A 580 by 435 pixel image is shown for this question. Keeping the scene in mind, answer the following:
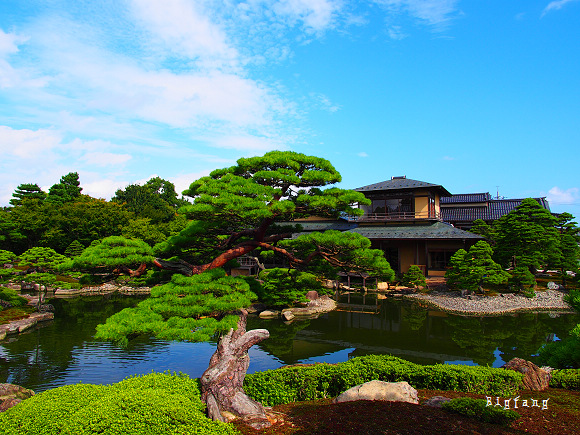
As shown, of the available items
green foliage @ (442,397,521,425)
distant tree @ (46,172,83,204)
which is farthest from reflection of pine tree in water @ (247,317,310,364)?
distant tree @ (46,172,83,204)

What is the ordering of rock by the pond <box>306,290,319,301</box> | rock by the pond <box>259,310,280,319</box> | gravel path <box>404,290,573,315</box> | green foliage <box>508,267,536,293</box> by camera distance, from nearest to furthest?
rock by the pond <box>259,310,280,319</box>, gravel path <box>404,290,573,315</box>, green foliage <box>508,267,536,293</box>, rock by the pond <box>306,290,319,301</box>

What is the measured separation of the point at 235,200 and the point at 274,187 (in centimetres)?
143

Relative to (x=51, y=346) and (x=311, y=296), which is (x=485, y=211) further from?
(x=51, y=346)

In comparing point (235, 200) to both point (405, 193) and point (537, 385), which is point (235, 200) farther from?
point (405, 193)

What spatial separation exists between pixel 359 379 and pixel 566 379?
359cm

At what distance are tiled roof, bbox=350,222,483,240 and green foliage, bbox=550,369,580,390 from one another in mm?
16813

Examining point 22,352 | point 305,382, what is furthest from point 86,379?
point 305,382

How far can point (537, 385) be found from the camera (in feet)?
20.0

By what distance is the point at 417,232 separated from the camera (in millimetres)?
24094

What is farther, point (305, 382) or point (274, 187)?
point (274, 187)

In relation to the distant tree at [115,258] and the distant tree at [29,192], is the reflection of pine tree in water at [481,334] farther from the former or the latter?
the distant tree at [29,192]

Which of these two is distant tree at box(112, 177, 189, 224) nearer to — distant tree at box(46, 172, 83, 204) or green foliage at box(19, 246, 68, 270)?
distant tree at box(46, 172, 83, 204)

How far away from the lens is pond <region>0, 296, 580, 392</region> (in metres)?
9.68

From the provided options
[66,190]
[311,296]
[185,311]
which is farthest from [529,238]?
[66,190]
